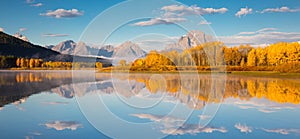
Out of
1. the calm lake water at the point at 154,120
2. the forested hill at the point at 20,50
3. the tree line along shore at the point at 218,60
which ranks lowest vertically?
the calm lake water at the point at 154,120

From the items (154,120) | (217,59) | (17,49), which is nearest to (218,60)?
(217,59)

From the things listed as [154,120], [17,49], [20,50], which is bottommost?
[154,120]

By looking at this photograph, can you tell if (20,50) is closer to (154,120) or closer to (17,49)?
(17,49)

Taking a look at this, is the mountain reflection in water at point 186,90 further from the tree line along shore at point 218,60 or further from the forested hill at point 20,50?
the forested hill at point 20,50

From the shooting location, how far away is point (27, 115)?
7.14m

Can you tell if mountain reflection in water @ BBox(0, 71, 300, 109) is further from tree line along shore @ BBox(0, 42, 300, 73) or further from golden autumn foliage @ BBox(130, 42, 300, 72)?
golden autumn foliage @ BBox(130, 42, 300, 72)

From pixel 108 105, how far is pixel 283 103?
17.8 feet

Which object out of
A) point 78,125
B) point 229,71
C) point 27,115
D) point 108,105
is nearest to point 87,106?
point 108,105

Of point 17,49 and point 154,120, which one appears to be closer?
point 154,120

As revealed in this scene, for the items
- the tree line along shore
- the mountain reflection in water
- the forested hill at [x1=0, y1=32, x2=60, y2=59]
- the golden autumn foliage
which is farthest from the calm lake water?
the forested hill at [x1=0, y1=32, x2=60, y2=59]

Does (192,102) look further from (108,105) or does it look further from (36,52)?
(36,52)

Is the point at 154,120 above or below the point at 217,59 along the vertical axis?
below

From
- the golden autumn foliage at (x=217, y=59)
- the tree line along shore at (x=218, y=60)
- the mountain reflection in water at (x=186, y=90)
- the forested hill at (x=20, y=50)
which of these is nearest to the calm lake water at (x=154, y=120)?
the mountain reflection in water at (x=186, y=90)

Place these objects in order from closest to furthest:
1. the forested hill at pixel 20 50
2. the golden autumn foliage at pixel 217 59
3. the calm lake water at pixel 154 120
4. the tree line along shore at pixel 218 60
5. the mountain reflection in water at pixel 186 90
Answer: the calm lake water at pixel 154 120 < the mountain reflection in water at pixel 186 90 < the tree line along shore at pixel 218 60 < the golden autumn foliage at pixel 217 59 < the forested hill at pixel 20 50
